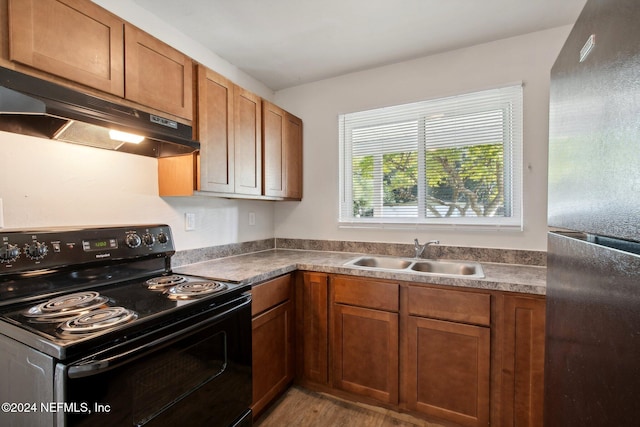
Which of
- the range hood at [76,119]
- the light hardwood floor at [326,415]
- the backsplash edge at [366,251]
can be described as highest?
the range hood at [76,119]

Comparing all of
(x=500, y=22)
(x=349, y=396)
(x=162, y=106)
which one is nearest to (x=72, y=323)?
(x=162, y=106)

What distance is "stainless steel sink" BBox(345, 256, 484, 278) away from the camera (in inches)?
80.1

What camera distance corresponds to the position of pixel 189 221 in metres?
2.03

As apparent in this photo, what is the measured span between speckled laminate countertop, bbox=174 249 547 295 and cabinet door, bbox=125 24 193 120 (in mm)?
923

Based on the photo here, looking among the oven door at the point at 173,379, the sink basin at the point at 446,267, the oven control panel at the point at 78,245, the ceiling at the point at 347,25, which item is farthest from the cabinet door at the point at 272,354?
the ceiling at the point at 347,25

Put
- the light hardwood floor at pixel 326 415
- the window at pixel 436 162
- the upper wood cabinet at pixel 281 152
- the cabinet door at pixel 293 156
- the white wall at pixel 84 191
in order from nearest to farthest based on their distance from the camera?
the white wall at pixel 84 191 → the light hardwood floor at pixel 326 415 → the window at pixel 436 162 → the upper wood cabinet at pixel 281 152 → the cabinet door at pixel 293 156

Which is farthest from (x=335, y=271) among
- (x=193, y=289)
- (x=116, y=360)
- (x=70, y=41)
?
(x=70, y=41)

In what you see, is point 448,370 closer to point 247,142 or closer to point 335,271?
point 335,271

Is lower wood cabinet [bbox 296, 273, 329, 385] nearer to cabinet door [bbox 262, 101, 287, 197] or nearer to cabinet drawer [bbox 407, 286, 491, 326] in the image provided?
cabinet drawer [bbox 407, 286, 491, 326]

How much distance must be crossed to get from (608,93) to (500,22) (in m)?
1.80

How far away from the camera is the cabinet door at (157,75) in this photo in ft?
4.61

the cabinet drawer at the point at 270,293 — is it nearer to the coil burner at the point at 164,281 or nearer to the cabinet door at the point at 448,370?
the coil burner at the point at 164,281

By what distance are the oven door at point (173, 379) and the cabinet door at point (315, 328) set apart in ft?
1.97

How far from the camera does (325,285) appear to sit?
6.57ft
